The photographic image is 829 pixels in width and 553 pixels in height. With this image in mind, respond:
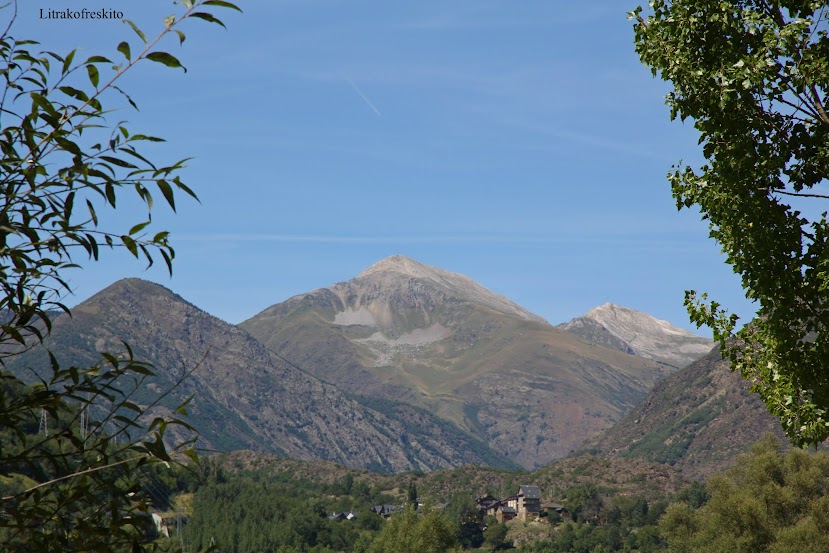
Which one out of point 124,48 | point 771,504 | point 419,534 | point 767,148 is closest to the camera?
point 124,48

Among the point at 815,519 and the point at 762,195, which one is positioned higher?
the point at 762,195

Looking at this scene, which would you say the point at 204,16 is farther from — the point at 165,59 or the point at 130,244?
the point at 130,244

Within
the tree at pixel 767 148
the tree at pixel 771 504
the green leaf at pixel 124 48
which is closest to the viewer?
the green leaf at pixel 124 48

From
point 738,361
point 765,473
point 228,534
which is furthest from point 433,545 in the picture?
point 738,361

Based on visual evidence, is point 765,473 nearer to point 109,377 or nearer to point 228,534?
point 109,377

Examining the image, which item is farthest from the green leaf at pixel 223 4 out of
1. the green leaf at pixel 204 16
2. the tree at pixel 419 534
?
the tree at pixel 419 534

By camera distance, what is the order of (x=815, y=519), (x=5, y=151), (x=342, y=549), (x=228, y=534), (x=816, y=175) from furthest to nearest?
(x=342, y=549)
(x=228, y=534)
(x=815, y=519)
(x=816, y=175)
(x=5, y=151)

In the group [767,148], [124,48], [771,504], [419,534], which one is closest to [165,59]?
[124,48]

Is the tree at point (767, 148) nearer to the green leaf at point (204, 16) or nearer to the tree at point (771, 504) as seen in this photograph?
the green leaf at point (204, 16)

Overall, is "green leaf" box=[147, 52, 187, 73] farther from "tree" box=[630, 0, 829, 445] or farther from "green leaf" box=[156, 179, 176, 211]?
"tree" box=[630, 0, 829, 445]

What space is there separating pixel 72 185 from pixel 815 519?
69.5 meters

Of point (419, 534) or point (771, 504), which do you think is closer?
point (771, 504)

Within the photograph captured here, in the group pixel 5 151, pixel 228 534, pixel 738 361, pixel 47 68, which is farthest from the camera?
pixel 228 534

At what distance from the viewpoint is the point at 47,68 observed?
27.2ft
